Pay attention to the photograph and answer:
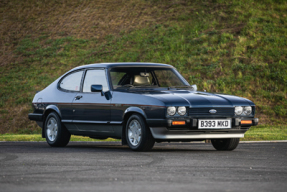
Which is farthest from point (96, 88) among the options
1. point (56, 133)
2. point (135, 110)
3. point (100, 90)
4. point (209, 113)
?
point (209, 113)

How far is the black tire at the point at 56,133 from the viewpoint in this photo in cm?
1103

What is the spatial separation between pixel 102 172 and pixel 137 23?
107 ft

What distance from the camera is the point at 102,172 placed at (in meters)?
6.69

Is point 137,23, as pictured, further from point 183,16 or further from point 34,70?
point 34,70

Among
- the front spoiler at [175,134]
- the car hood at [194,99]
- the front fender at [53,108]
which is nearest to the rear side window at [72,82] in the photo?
the front fender at [53,108]

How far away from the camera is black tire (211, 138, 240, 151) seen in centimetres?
1004

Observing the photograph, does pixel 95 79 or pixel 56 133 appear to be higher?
pixel 95 79

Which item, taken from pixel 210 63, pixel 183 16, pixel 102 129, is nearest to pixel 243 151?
pixel 102 129

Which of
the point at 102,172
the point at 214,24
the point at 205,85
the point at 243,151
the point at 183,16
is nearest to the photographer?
the point at 102,172

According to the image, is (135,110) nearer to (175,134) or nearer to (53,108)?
(175,134)

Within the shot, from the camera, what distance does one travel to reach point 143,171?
6777 millimetres

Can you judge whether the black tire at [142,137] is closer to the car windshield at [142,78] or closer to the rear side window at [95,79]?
the car windshield at [142,78]

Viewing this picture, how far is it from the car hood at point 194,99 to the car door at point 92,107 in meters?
1.02

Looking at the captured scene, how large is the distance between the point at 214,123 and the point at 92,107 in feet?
8.27
